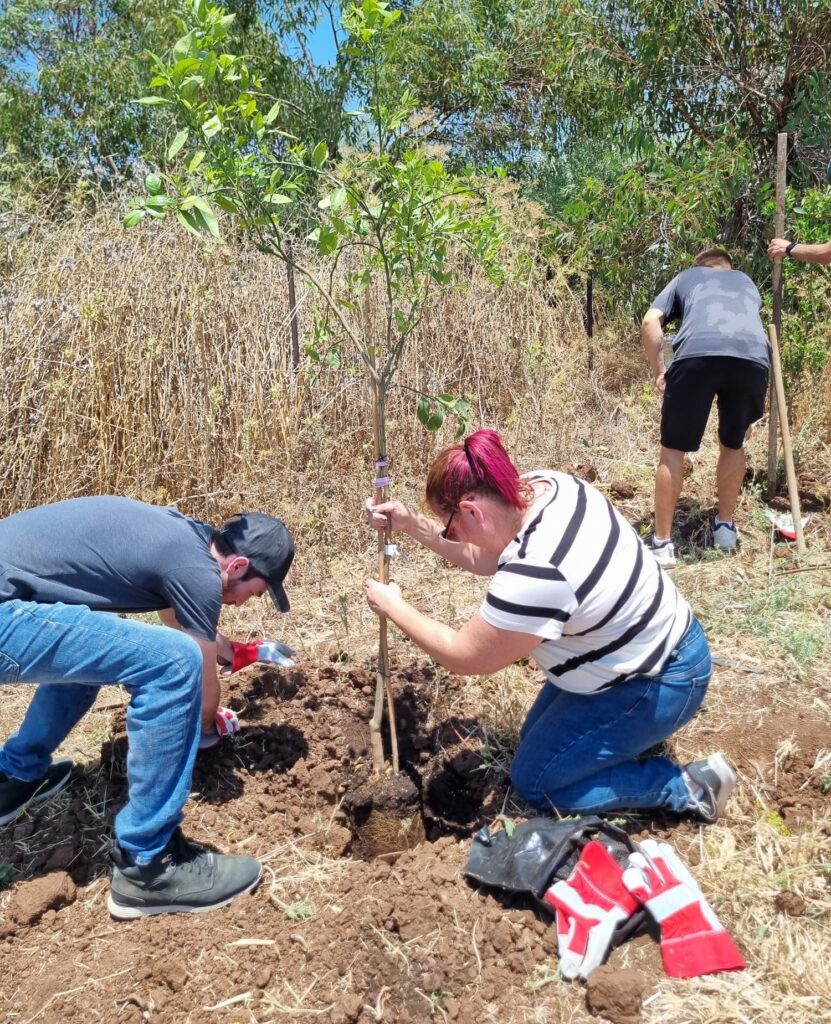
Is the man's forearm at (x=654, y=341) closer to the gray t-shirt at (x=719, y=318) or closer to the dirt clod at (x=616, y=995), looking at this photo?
the gray t-shirt at (x=719, y=318)

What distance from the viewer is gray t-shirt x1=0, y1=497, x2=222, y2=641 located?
7.35 feet

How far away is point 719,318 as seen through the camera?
14.0 feet

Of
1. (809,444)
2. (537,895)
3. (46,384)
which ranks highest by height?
(46,384)

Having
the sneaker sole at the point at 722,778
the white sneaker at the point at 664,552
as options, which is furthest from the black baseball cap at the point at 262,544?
the white sneaker at the point at 664,552

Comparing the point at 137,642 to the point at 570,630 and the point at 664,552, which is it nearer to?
the point at 570,630

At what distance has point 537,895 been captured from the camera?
2170 millimetres

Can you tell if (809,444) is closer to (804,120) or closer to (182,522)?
(804,120)

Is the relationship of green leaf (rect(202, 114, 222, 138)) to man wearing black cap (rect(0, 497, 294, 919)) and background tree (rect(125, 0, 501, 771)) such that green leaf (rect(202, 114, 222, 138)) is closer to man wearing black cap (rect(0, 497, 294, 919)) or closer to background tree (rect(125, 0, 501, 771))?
background tree (rect(125, 0, 501, 771))

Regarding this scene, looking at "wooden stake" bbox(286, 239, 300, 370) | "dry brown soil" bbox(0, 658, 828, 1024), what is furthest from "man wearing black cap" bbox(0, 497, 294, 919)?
"wooden stake" bbox(286, 239, 300, 370)

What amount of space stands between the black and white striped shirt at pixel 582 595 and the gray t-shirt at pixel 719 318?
2.13 metres

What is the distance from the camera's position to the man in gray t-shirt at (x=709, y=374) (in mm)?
4270

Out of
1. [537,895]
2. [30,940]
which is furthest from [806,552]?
[30,940]

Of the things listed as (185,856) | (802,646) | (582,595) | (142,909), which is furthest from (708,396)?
(142,909)

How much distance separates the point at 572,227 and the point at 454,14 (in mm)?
6046
